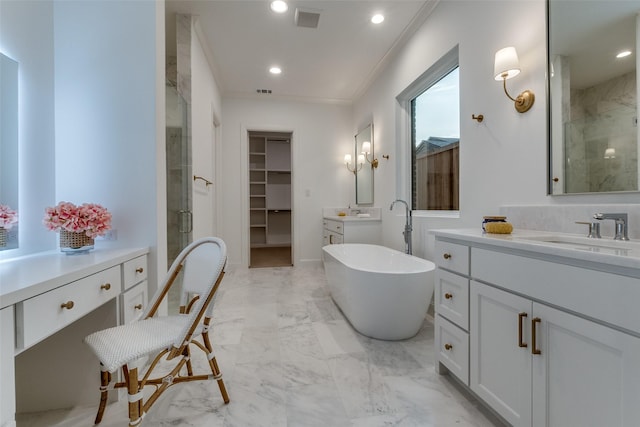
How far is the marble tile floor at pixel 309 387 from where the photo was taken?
1294mm

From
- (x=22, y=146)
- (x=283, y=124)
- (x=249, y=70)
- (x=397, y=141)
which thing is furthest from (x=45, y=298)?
(x=283, y=124)

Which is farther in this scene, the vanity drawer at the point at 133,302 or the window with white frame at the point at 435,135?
the window with white frame at the point at 435,135

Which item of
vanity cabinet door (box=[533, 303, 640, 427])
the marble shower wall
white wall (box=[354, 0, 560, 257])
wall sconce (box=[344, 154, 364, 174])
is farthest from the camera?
wall sconce (box=[344, 154, 364, 174])

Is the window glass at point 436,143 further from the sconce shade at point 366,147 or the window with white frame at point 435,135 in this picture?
the sconce shade at point 366,147

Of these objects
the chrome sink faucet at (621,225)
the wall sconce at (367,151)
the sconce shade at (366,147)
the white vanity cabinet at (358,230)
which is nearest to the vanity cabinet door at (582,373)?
the chrome sink faucet at (621,225)

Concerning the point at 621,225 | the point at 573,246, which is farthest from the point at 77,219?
the point at 621,225

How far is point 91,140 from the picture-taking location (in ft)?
5.25

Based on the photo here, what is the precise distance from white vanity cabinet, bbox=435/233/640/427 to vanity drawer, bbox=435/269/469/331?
0.01 m

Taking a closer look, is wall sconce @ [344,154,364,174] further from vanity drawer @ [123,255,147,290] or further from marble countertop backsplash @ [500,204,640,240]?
vanity drawer @ [123,255,147,290]

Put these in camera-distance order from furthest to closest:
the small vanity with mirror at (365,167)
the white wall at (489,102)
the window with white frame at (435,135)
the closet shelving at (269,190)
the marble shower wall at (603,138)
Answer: the closet shelving at (269,190) < the small vanity with mirror at (365,167) < the window with white frame at (435,135) < the white wall at (489,102) < the marble shower wall at (603,138)

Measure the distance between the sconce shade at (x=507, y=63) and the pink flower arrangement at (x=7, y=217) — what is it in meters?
2.55

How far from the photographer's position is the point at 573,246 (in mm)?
987

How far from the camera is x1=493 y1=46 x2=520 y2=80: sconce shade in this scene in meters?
1.55

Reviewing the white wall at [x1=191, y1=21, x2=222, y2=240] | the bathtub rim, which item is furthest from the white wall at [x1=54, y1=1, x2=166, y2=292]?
the bathtub rim
